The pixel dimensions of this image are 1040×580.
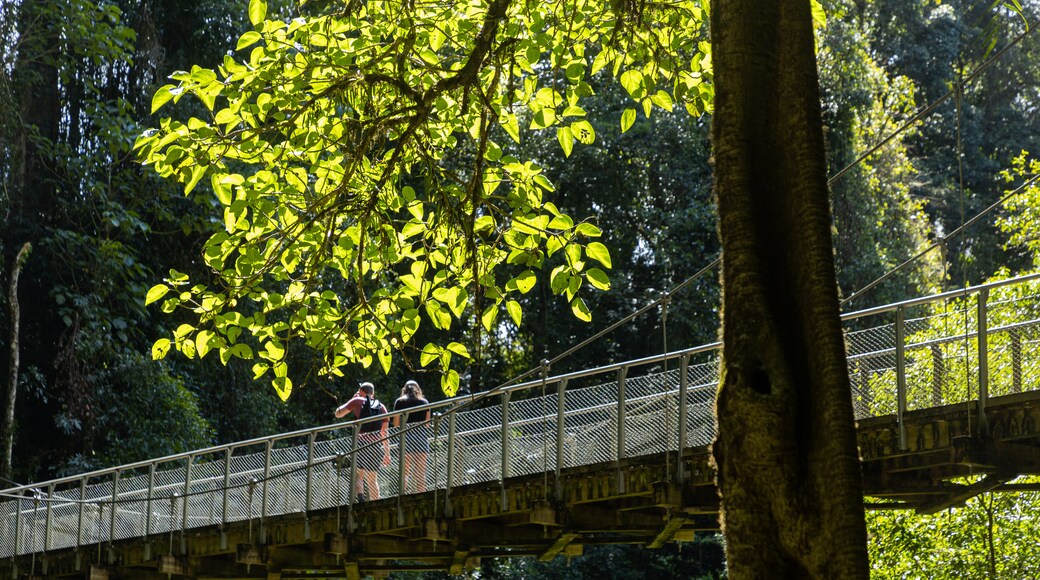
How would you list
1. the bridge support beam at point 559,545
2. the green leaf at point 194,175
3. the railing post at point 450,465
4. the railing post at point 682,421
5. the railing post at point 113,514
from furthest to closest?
the railing post at point 113,514 < the railing post at point 450,465 < the bridge support beam at point 559,545 < the railing post at point 682,421 < the green leaf at point 194,175

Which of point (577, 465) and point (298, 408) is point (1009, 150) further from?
point (577, 465)

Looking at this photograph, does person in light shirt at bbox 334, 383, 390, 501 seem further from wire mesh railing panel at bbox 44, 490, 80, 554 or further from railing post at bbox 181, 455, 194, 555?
wire mesh railing panel at bbox 44, 490, 80, 554

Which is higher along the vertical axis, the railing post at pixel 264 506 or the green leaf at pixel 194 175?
the green leaf at pixel 194 175

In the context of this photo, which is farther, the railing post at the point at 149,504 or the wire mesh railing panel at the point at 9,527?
the wire mesh railing panel at the point at 9,527

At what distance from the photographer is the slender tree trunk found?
20.4 m

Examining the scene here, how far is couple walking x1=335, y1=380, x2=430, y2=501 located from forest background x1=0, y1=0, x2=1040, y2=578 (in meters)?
3.31

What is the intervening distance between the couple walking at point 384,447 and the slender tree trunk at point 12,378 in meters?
8.03

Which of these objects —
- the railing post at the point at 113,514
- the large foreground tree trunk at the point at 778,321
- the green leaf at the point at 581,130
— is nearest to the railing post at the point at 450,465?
the railing post at the point at 113,514

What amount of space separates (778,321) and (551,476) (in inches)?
265

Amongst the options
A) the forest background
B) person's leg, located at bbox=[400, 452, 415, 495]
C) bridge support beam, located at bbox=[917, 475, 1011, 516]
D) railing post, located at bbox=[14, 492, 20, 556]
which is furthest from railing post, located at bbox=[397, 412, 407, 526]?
railing post, located at bbox=[14, 492, 20, 556]

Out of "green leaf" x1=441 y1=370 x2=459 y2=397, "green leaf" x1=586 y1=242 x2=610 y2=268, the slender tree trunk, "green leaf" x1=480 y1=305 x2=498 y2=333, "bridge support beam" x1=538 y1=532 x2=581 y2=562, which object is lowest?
"bridge support beam" x1=538 y1=532 x2=581 y2=562

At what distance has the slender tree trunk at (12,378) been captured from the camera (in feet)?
66.8

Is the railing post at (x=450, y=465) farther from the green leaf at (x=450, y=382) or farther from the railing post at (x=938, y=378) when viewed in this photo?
the green leaf at (x=450, y=382)

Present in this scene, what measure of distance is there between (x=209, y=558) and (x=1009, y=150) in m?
24.6
